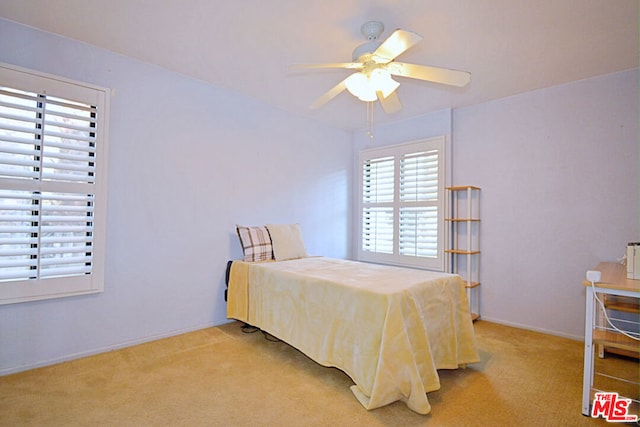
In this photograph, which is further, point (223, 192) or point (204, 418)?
point (223, 192)

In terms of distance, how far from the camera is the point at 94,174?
249cm

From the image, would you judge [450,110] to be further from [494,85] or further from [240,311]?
[240,311]

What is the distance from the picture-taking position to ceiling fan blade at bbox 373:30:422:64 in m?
1.64

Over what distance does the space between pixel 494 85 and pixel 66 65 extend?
3.77 meters

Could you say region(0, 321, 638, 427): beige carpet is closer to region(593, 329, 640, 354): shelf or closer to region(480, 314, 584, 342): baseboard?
region(480, 314, 584, 342): baseboard

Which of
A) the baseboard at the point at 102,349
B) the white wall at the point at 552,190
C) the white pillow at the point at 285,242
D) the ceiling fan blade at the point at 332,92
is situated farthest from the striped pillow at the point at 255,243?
the white wall at the point at 552,190

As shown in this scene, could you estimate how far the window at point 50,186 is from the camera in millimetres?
2156

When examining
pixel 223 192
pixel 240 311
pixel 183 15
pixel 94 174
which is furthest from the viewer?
pixel 223 192

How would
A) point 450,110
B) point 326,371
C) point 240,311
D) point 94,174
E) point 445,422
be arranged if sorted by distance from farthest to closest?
point 450,110
point 240,311
point 94,174
point 326,371
point 445,422

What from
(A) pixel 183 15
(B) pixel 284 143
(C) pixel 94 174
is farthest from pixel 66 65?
(B) pixel 284 143

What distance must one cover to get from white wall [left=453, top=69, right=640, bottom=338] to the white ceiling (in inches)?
12.7

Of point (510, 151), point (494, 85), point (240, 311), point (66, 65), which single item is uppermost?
point (494, 85)

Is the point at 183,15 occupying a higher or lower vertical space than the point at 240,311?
higher

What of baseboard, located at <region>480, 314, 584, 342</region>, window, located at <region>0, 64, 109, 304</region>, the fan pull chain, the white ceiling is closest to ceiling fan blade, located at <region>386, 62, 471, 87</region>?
the white ceiling
